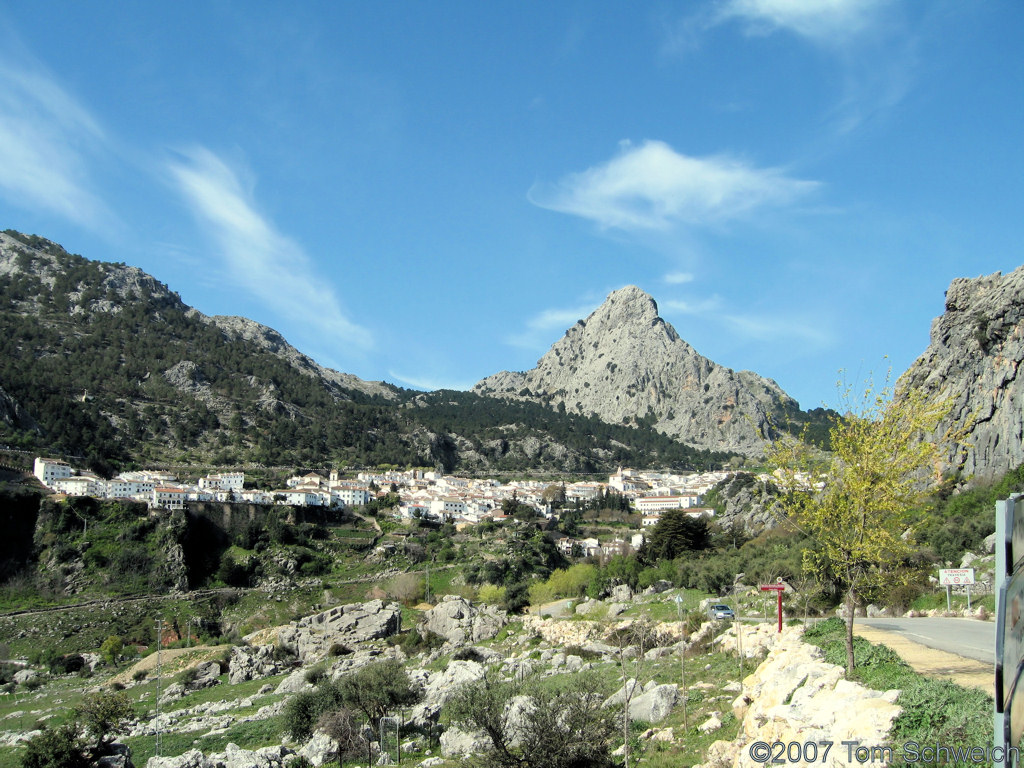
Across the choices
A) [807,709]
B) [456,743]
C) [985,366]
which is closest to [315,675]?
[456,743]

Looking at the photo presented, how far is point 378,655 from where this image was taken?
41281 mm

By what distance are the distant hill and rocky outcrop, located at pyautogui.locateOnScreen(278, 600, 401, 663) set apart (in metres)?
Answer: 55.4

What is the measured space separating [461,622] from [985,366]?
131 feet

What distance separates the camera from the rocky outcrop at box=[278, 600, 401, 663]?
149 ft

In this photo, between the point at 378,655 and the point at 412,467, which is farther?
the point at 412,467

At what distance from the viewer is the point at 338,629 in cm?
4669

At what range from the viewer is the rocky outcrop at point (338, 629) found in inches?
1789

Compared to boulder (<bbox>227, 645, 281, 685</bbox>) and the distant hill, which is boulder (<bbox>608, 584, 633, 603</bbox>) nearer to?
boulder (<bbox>227, 645, 281, 685</bbox>)

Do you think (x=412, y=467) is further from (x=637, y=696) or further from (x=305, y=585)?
(x=637, y=696)

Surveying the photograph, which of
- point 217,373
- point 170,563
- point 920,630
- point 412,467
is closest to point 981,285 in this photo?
point 920,630

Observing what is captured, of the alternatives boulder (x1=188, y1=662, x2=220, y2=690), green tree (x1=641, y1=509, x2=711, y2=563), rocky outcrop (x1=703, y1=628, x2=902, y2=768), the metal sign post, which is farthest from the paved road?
green tree (x1=641, y1=509, x2=711, y2=563)

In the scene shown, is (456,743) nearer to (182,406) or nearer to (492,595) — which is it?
(492,595)

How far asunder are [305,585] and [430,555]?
566 inches

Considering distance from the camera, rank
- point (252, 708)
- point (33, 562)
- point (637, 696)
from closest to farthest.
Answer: point (637, 696) < point (252, 708) < point (33, 562)
